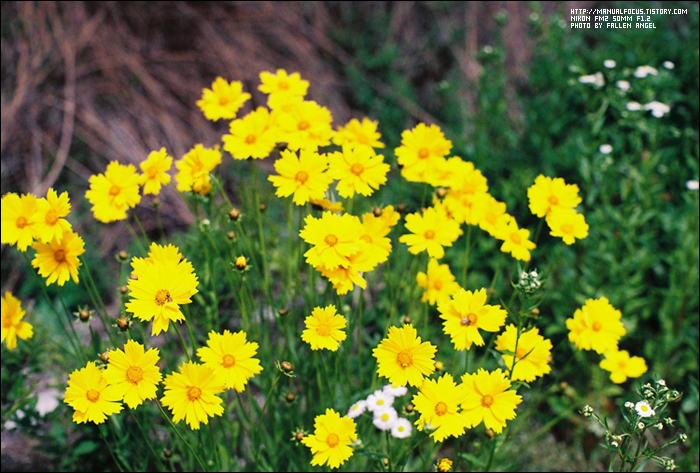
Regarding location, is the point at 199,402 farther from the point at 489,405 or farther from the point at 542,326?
the point at 542,326

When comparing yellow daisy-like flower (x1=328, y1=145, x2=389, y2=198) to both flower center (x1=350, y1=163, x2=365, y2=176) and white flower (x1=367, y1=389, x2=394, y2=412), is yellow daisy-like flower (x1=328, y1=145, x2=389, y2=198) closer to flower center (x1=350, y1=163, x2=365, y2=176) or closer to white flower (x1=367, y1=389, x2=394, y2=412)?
flower center (x1=350, y1=163, x2=365, y2=176)

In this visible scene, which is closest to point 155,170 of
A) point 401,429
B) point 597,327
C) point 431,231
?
point 431,231

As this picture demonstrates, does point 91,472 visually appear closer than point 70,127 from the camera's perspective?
Yes

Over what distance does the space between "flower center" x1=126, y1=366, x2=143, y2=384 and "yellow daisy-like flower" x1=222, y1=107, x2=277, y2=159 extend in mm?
698

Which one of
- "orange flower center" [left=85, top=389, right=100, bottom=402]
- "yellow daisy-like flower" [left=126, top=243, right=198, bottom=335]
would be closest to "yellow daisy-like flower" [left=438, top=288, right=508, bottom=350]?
"yellow daisy-like flower" [left=126, top=243, right=198, bottom=335]

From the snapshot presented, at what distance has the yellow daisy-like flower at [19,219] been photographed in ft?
4.74

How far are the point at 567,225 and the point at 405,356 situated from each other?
0.68m

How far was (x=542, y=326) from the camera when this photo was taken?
2.89 meters

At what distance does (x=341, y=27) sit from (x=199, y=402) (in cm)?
412

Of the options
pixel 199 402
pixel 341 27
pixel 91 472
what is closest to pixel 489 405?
pixel 199 402

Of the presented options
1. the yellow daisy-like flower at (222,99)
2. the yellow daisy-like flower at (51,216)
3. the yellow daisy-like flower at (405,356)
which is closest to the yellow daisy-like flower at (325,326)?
the yellow daisy-like flower at (405,356)

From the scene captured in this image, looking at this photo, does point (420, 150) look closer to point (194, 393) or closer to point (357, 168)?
point (357, 168)

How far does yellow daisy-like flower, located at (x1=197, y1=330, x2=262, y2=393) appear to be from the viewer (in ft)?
4.46

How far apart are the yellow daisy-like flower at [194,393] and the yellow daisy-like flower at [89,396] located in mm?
131
